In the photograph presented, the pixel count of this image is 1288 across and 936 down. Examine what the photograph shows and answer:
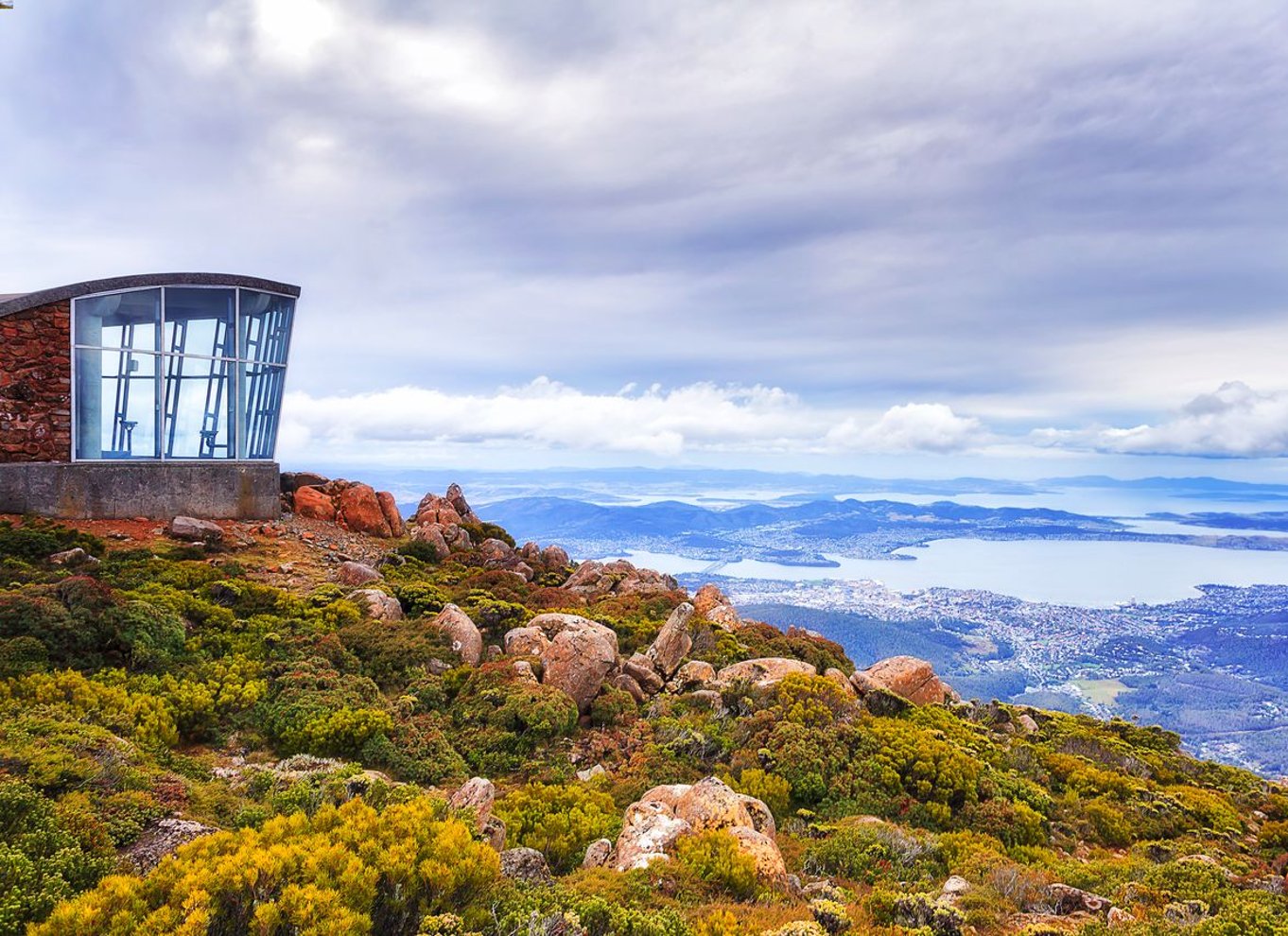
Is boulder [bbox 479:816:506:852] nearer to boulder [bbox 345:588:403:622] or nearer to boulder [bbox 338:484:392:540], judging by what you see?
boulder [bbox 345:588:403:622]

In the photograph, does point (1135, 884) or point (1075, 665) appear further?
point (1075, 665)

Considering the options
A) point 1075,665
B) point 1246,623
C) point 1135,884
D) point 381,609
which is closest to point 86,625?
point 381,609

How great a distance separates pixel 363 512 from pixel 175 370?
292 inches

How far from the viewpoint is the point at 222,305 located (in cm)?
2158

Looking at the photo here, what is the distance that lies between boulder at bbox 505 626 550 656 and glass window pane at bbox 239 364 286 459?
1306 centimetres

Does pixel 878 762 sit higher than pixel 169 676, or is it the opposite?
pixel 169 676

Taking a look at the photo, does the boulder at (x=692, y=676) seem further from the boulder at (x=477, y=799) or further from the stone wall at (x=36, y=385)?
the stone wall at (x=36, y=385)

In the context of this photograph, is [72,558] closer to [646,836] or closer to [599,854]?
[599,854]

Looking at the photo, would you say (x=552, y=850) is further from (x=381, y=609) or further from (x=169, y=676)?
(x=381, y=609)

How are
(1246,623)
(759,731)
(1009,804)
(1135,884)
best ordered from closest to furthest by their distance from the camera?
(1135,884) → (1009,804) → (759,731) → (1246,623)

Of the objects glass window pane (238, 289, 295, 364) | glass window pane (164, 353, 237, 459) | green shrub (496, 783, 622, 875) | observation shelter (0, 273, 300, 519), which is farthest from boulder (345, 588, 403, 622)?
glass window pane (238, 289, 295, 364)

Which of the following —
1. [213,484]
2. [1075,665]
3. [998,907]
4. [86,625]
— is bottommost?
[1075,665]

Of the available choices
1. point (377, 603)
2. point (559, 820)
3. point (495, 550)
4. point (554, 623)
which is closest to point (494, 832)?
point (559, 820)

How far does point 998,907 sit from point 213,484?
2263 centimetres
